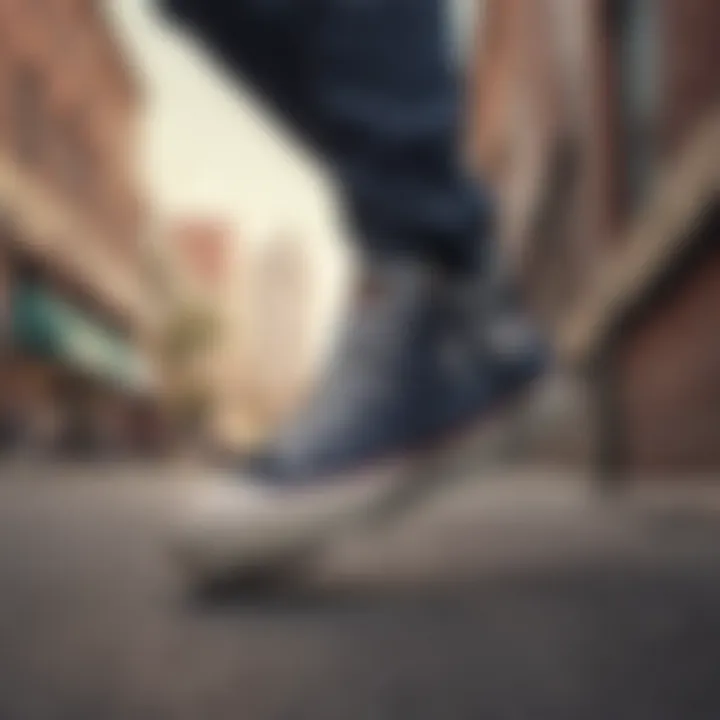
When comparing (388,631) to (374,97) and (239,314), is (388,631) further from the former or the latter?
(239,314)

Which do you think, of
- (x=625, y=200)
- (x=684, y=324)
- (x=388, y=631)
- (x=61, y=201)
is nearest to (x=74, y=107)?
(x=61, y=201)

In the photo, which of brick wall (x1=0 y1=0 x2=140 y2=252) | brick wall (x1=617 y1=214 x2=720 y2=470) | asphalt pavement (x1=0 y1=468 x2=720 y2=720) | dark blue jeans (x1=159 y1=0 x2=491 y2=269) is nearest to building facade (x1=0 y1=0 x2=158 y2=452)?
brick wall (x1=0 y1=0 x2=140 y2=252)

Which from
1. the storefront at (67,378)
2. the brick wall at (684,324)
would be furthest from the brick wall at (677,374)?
the storefront at (67,378)

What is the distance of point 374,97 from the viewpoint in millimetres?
440

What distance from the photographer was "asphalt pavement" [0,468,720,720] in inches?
10.0

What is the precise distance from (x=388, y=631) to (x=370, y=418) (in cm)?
14

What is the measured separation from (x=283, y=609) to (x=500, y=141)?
1518 mm

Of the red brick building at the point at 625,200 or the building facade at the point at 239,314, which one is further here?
the building facade at the point at 239,314

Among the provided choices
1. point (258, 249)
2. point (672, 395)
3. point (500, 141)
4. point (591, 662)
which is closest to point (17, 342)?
point (258, 249)

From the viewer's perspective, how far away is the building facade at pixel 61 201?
82 cm

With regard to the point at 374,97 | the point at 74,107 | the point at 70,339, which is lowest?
the point at 374,97

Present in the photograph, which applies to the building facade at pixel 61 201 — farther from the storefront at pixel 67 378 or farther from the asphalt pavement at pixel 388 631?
the asphalt pavement at pixel 388 631

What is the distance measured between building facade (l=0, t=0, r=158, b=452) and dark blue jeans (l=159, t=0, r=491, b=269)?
0.30m

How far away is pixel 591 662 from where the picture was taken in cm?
29
